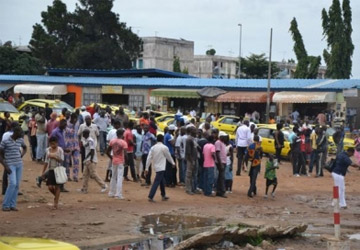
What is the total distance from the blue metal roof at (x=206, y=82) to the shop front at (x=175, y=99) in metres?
0.72

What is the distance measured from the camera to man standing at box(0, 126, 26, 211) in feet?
46.1

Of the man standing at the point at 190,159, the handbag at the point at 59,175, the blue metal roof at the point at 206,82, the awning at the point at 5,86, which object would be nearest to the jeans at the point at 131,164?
the man standing at the point at 190,159

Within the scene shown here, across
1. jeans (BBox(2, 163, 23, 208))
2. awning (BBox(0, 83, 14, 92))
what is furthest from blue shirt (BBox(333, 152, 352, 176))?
awning (BBox(0, 83, 14, 92))

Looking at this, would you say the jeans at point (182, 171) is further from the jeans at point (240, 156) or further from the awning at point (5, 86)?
the awning at point (5, 86)

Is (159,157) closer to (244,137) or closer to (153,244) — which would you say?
(153,244)

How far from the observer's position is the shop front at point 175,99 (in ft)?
148

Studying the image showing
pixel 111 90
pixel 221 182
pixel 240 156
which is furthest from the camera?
pixel 111 90

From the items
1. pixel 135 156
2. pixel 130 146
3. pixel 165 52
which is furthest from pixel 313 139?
pixel 165 52

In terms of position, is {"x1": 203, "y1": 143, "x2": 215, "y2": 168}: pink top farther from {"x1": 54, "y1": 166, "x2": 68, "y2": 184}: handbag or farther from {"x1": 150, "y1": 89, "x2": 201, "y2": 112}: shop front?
{"x1": 150, "y1": 89, "x2": 201, "y2": 112}: shop front

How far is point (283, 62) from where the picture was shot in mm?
97750

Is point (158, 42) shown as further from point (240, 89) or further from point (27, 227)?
point (27, 227)

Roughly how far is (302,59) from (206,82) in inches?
684

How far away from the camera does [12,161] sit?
46.6 ft

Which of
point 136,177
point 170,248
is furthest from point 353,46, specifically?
point 170,248
